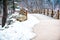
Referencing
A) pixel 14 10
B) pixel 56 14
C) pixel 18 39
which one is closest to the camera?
pixel 18 39

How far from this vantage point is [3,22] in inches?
307

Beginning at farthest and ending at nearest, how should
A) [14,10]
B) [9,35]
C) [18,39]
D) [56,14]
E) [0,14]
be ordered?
[14,10]
[56,14]
[0,14]
[9,35]
[18,39]

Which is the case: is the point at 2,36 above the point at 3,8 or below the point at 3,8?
below

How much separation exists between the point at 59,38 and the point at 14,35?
1307 mm

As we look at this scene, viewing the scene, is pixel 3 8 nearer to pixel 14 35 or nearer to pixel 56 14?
pixel 14 35

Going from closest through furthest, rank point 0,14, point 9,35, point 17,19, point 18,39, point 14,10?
1. point 18,39
2. point 9,35
3. point 0,14
4. point 17,19
5. point 14,10

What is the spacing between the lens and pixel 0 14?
7.70m

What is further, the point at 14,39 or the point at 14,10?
the point at 14,10

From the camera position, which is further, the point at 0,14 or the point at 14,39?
the point at 0,14

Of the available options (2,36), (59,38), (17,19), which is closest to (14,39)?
(2,36)

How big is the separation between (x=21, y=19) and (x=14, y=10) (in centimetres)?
394

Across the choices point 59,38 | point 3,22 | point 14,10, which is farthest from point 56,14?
point 59,38

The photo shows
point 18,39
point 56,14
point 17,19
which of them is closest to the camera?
point 18,39

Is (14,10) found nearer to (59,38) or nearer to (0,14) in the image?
(0,14)
